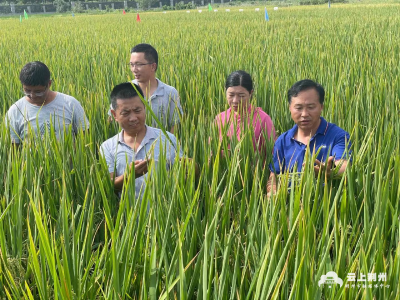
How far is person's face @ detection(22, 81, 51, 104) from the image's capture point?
8.48ft

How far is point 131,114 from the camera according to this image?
6.88 feet

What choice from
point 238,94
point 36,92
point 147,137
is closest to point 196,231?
point 147,137

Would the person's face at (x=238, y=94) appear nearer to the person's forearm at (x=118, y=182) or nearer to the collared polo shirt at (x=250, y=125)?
the collared polo shirt at (x=250, y=125)

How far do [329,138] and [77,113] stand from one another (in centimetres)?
129

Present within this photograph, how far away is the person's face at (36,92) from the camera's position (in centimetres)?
258

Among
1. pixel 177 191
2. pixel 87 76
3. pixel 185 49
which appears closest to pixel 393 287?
pixel 177 191

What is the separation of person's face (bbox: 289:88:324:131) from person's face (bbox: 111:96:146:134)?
2.02 ft

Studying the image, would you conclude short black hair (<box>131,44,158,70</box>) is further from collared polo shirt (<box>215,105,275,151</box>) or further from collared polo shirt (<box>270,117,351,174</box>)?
collared polo shirt (<box>270,117,351,174</box>)

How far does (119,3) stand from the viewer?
4753 cm

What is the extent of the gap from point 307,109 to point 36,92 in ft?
4.38

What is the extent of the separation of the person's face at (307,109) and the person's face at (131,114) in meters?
0.62

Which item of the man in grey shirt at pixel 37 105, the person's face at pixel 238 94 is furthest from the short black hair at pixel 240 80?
the man in grey shirt at pixel 37 105

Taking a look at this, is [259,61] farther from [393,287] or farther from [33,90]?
[393,287]

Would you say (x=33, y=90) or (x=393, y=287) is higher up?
(x=33, y=90)
